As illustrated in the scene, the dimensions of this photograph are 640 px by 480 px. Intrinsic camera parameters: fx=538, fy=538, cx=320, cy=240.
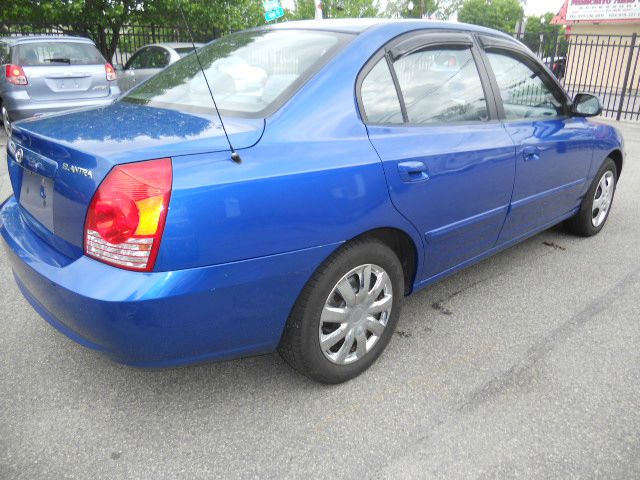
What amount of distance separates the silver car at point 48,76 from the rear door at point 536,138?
6613 mm

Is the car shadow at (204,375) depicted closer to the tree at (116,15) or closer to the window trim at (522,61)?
the window trim at (522,61)

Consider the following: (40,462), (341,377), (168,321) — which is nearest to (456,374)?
(341,377)

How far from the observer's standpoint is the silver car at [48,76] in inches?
316

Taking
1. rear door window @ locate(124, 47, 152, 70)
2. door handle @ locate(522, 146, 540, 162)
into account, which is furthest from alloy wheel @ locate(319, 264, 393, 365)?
rear door window @ locate(124, 47, 152, 70)

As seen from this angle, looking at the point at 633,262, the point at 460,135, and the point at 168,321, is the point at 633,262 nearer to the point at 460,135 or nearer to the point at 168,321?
the point at 460,135

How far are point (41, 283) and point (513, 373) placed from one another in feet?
6.85

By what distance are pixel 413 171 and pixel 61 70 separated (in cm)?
765

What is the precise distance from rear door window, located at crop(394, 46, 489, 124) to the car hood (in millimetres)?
862

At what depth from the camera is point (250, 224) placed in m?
1.87

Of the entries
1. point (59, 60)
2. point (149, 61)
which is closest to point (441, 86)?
point (59, 60)

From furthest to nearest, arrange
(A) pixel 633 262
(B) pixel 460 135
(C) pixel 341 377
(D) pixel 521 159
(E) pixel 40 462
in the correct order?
(A) pixel 633 262
(D) pixel 521 159
(B) pixel 460 135
(C) pixel 341 377
(E) pixel 40 462

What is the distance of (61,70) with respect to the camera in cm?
823

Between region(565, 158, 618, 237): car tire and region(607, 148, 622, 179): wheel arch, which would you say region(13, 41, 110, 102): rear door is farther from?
region(607, 148, 622, 179): wheel arch

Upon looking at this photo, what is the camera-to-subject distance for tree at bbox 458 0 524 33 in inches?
2443
